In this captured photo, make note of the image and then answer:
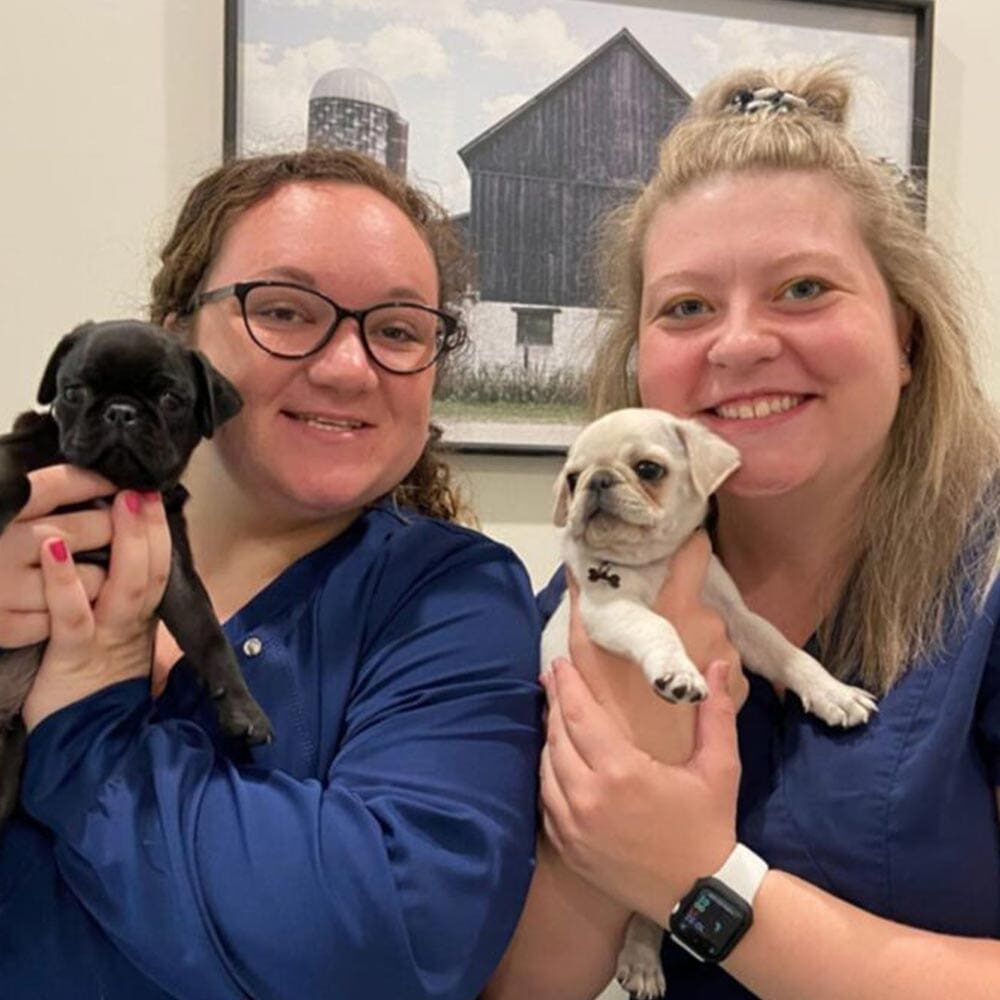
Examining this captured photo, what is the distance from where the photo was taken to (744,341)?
3.73ft

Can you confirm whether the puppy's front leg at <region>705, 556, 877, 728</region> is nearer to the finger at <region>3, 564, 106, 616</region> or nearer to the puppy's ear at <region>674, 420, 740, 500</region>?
the puppy's ear at <region>674, 420, 740, 500</region>

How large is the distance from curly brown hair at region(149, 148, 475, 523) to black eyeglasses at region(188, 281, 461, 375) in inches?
3.1

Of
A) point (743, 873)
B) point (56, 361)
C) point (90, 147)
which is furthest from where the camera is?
point (90, 147)

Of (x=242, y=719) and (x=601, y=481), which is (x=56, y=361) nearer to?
(x=242, y=719)

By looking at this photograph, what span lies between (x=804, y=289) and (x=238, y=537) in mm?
678

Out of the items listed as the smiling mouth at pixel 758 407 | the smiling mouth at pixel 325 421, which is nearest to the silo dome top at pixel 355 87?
the smiling mouth at pixel 325 421

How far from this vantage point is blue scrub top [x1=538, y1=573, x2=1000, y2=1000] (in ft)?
3.35

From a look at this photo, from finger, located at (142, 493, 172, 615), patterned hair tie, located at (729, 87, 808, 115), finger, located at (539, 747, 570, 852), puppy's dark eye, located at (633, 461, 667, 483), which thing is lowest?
finger, located at (539, 747, 570, 852)

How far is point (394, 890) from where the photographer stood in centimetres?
88

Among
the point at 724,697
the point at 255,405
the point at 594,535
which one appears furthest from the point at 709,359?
the point at 255,405

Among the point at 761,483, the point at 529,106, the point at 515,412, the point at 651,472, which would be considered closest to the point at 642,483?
the point at 651,472

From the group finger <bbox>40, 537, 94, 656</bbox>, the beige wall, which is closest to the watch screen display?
finger <bbox>40, 537, 94, 656</bbox>

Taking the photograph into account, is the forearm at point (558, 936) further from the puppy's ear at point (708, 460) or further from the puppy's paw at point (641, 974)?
the puppy's ear at point (708, 460)

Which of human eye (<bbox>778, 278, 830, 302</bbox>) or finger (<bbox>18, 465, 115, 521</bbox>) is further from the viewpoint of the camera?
human eye (<bbox>778, 278, 830, 302</bbox>)
